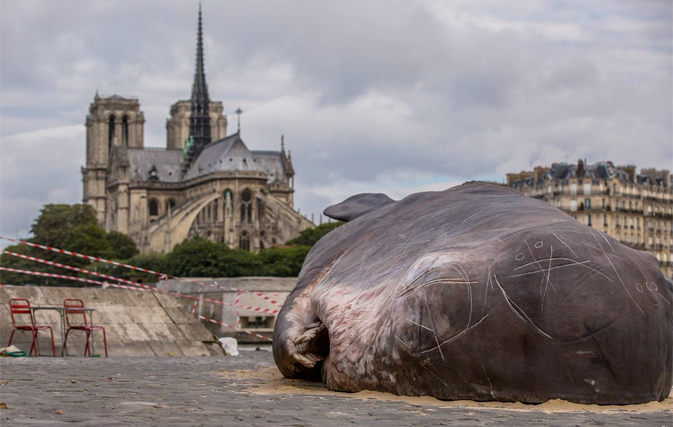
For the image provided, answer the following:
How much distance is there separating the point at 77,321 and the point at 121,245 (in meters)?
123

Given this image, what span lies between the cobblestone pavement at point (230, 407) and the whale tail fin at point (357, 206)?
9.44 ft

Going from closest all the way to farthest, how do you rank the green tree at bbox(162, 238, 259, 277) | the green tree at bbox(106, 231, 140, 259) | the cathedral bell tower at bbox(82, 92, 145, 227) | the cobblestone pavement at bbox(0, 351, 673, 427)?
the cobblestone pavement at bbox(0, 351, 673, 427) → the green tree at bbox(162, 238, 259, 277) → the green tree at bbox(106, 231, 140, 259) → the cathedral bell tower at bbox(82, 92, 145, 227)

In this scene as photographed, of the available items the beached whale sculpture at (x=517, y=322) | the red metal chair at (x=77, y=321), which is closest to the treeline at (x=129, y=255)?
the red metal chair at (x=77, y=321)

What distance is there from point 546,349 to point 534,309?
33 centimetres

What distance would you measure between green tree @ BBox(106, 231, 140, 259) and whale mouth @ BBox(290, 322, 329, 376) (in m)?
129

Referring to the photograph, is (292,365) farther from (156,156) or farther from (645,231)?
(156,156)

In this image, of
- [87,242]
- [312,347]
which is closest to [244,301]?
[312,347]

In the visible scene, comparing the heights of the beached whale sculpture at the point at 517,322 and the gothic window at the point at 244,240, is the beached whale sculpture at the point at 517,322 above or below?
below

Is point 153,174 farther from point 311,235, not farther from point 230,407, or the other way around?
point 230,407

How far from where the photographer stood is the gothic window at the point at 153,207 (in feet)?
565

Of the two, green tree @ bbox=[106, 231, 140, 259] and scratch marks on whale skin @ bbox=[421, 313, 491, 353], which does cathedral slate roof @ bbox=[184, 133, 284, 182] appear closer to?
green tree @ bbox=[106, 231, 140, 259]

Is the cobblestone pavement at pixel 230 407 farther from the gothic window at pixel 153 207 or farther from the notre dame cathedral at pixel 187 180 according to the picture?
the gothic window at pixel 153 207

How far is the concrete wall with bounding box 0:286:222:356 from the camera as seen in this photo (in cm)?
1949

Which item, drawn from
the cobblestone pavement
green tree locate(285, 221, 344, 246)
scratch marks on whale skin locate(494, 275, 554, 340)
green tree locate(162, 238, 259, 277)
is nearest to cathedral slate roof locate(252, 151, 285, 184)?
green tree locate(285, 221, 344, 246)
